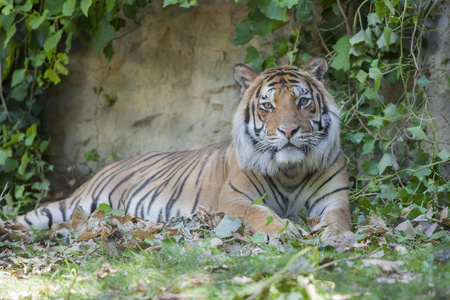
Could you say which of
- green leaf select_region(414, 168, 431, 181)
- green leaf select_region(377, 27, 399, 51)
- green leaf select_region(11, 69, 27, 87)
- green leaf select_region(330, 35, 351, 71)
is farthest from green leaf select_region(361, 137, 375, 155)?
green leaf select_region(11, 69, 27, 87)

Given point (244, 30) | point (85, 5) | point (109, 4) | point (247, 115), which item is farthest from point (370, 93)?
point (85, 5)

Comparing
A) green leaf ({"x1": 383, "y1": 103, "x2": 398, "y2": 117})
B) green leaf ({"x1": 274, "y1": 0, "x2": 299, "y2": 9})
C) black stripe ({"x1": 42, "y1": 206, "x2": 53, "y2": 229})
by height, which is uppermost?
green leaf ({"x1": 274, "y1": 0, "x2": 299, "y2": 9})

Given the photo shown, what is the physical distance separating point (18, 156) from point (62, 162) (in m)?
0.57

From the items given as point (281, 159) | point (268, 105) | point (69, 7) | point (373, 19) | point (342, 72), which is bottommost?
point (281, 159)

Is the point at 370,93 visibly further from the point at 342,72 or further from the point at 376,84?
the point at 342,72

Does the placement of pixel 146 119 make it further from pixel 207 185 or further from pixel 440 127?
pixel 440 127

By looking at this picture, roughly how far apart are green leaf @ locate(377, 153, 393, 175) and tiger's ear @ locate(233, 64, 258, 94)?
4.27 ft

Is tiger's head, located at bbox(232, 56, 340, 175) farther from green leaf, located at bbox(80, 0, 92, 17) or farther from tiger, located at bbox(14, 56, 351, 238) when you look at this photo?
green leaf, located at bbox(80, 0, 92, 17)

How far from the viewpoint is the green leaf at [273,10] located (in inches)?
171

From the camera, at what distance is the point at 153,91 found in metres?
5.99

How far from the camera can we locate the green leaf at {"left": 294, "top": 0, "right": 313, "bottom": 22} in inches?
174

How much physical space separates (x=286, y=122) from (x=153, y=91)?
9.10 feet

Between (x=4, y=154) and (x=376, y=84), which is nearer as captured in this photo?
(x=376, y=84)

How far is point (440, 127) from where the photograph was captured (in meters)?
4.57
